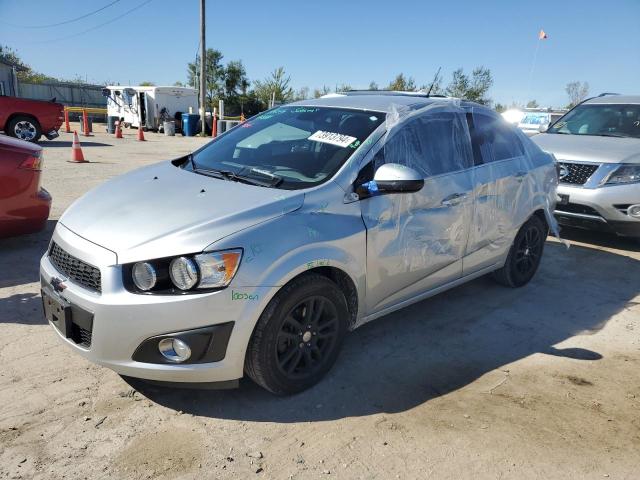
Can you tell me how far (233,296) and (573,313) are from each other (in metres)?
3.34

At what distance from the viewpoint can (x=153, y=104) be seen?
24.9 metres

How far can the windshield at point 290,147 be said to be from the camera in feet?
10.3

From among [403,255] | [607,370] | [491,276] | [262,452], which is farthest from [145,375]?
[491,276]

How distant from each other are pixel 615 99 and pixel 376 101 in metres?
5.60

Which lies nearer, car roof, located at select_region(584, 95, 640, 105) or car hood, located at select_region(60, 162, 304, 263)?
car hood, located at select_region(60, 162, 304, 263)

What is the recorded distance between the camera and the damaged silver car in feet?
8.05

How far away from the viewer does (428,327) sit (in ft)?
13.0

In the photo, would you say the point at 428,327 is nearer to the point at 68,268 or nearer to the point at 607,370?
the point at 607,370

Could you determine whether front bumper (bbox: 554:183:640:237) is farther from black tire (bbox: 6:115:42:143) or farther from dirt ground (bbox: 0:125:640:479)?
black tire (bbox: 6:115:42:143)

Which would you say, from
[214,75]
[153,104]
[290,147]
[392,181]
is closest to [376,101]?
[290,147]

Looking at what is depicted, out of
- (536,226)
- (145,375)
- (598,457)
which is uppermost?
(536,226)

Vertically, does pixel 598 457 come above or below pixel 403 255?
below

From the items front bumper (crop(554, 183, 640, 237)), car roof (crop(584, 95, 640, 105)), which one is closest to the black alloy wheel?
front bumper (crop(554, 183, 640, 237))

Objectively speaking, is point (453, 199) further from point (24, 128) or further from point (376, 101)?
point (24, 128)
